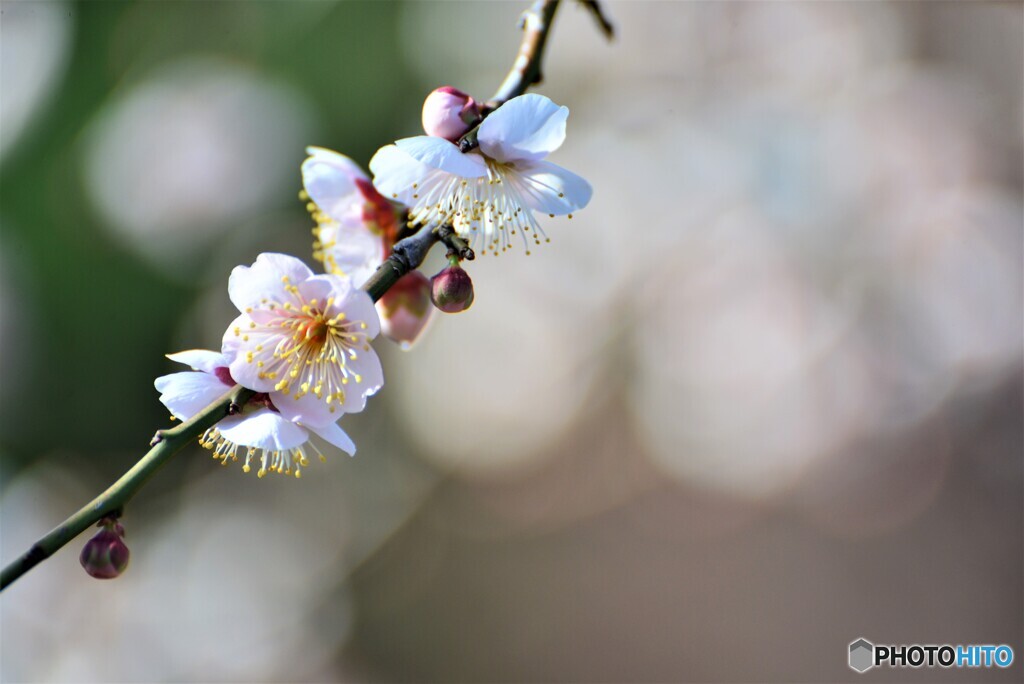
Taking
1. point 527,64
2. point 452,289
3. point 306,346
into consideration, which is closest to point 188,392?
point 306,346

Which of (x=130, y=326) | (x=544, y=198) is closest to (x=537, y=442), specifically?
(x=130, y=326)

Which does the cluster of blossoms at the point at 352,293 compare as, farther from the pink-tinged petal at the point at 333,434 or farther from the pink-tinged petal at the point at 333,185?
the pink-tinged petal at the point at 333,185

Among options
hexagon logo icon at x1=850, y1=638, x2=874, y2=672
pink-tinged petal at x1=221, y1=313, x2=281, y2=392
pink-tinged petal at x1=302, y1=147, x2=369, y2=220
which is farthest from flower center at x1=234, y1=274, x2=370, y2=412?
hexagon logo icon at x1=850, y1=638, x2=874, y2=672

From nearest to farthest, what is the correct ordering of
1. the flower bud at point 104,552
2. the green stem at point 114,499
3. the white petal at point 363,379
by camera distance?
the green stem at point 114,499 < the flower bud at point 104,552 < the white petal at point 363,379

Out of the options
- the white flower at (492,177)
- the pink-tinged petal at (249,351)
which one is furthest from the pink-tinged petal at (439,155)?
the pink-tinged petal at (249,351)

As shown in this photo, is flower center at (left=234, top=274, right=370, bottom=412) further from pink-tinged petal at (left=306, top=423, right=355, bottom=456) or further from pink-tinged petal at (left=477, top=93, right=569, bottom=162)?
pink-tinged petal at (left=477, top=93, right=569, bottom=162)

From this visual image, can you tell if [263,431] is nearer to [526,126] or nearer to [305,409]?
[305,409]
